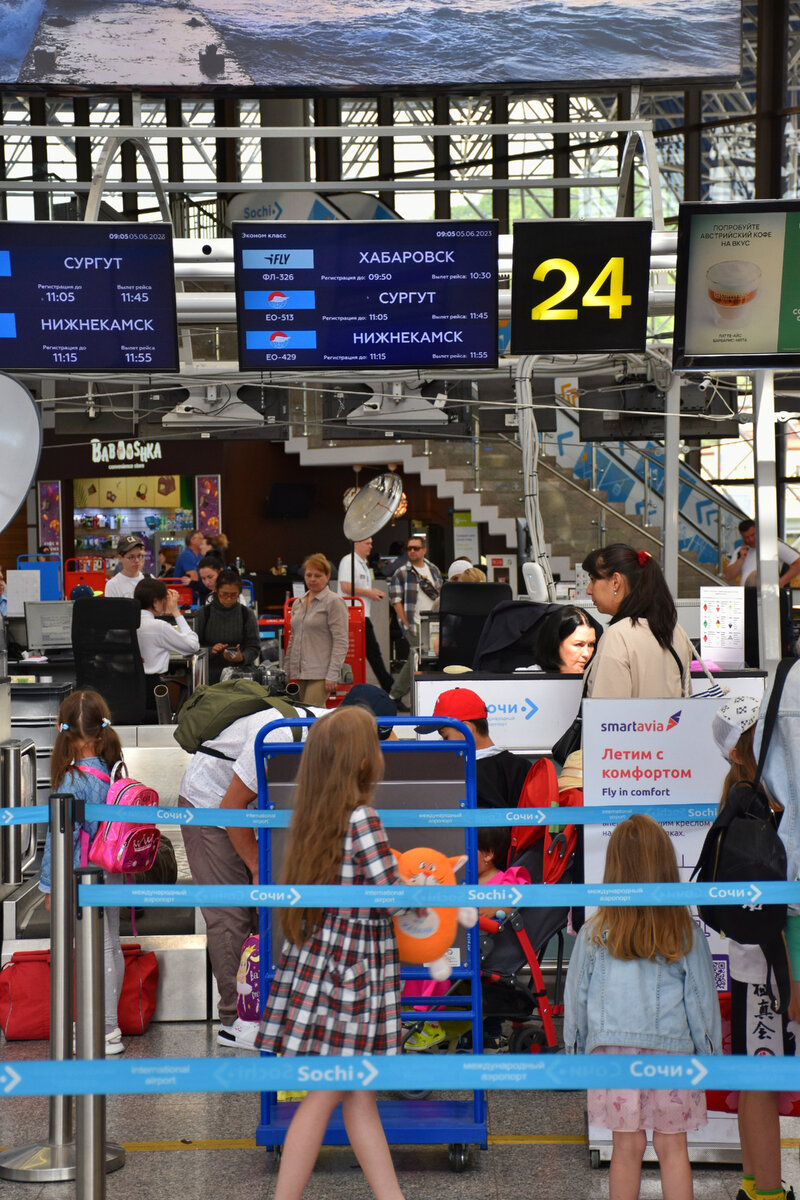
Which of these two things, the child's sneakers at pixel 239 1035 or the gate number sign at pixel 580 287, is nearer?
the child's sneakers at pixel 239 1035

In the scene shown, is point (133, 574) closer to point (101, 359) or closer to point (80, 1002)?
point (101, 359)

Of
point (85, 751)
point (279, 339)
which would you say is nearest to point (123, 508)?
point (279, 339)

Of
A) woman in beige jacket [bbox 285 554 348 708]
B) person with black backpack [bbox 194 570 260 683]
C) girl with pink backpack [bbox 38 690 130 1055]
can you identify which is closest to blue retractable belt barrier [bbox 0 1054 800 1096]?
girl with pink backpack [bbox 38 690 130 1055]

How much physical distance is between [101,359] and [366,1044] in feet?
15.9

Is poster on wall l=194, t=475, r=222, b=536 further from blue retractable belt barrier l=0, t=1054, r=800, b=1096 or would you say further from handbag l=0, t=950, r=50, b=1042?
blue retractable belt barrier l=0, t=1054, r=800, b=1096

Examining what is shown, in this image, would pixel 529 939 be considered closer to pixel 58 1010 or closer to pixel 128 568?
pixel 58 1010

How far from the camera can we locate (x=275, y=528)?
72.5 feet

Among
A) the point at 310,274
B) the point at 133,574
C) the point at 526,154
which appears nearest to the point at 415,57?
the point at 310,274

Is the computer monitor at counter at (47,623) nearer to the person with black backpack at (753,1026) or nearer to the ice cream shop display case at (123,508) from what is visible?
the person with black backpack at (753,1026)

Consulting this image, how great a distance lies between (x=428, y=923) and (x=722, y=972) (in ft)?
4.46

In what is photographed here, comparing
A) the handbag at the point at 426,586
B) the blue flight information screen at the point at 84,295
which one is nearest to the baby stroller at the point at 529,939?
the blue flight information screen at the point at 84,295

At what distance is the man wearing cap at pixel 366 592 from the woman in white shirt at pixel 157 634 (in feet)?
11.3

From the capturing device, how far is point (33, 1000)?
4.74 metres

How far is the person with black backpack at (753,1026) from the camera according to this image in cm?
322
